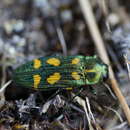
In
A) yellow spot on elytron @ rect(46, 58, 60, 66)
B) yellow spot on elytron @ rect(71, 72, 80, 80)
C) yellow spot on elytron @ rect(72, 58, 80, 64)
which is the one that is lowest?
yellow spot on elytron @ rect(71, 72, 80, 80)

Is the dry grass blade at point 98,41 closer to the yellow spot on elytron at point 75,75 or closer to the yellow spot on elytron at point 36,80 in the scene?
the yellow spot on elytron at point 75,75

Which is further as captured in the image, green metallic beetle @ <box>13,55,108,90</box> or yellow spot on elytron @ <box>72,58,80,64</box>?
yellow spot on elytron @ <box>72,58,80,64</box>

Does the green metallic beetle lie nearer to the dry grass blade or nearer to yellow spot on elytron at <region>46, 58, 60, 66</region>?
yellow spot on elytron at <region>46, 58, 60, 66</region>

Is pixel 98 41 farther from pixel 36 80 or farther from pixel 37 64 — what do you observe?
pixel 36 80

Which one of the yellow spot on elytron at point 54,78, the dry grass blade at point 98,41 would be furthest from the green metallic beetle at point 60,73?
the dry grass blade at point 98,41

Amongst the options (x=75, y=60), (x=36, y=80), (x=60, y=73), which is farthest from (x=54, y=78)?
(x=75, y=60)

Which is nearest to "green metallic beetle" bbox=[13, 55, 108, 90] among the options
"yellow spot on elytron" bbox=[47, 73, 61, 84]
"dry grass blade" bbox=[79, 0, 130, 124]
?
"yellow spot on elytron" bbox=[47, 73, 61, 84]
